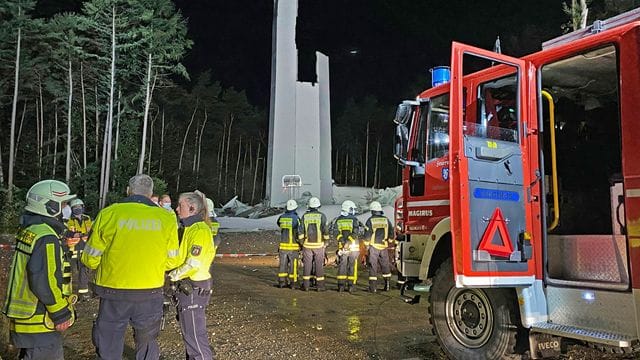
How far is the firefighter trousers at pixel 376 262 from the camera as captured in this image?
423 inches

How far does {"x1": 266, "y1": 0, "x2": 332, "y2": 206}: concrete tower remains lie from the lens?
94.6 feet

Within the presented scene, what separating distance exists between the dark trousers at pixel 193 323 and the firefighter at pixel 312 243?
19.2ft

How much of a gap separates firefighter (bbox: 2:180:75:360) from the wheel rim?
343 cm

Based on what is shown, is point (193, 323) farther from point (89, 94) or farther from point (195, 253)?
point (89, 94)

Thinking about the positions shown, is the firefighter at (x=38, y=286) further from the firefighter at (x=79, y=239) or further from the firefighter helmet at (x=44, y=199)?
the firefighter at (x=79, y=239)

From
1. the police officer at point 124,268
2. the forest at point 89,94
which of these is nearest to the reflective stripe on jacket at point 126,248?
the police officer at point 124,268

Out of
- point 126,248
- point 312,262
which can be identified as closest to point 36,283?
point 126,248

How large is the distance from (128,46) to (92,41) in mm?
2454

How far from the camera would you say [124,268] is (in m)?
3.79

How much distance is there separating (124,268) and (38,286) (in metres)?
0.57

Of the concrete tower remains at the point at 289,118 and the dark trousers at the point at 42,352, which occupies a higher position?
the concrete tower remains at the point at 289,118

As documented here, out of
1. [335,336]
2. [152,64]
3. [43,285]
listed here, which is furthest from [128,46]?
[43,285]

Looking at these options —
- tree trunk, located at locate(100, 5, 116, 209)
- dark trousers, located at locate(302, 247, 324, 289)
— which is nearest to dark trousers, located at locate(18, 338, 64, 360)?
dark trousers, located at locate(302, 247, 324, 289)

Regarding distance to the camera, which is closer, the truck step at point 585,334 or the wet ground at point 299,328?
the truck step at point 585,334
